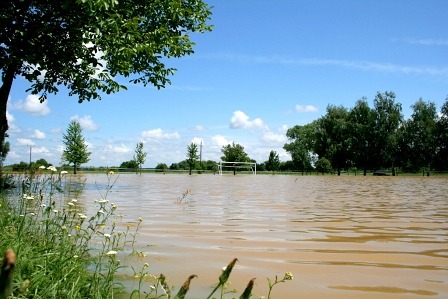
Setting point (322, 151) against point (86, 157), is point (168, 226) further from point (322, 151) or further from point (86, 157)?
point (322, 151)

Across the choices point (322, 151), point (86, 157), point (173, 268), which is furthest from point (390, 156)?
point (173, 268)

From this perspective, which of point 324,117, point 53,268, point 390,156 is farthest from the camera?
point 324,117

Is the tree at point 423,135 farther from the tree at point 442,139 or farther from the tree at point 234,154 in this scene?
the tree at point 234,154

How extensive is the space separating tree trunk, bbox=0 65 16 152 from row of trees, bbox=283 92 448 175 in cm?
6009

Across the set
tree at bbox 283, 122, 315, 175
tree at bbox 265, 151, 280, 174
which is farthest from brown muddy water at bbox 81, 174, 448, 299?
tree at bbox 283, 122, 315, 175

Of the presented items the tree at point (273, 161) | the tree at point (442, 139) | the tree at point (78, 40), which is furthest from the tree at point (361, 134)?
the tree at point (78, 40)

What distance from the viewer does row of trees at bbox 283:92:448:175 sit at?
63.1m

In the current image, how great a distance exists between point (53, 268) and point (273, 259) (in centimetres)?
220

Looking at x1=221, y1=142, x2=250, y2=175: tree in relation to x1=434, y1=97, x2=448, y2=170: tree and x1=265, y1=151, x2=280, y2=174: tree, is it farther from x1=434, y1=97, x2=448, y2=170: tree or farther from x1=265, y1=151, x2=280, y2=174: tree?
x1=434, y1=97, x2=448, y2=170: tree

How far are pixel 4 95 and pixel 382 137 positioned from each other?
2522 inches

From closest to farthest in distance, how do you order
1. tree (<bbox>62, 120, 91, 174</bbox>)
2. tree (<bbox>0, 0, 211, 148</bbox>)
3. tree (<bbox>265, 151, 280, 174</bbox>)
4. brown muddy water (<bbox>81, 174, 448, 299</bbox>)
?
brown muddy water (<bbox>81, 174, 448, 299</bbox>), tree (<bbox>0, 0, 211, 148</bbox>), tree (<bbox>62, 120, 91, 174</bbox>), tree (<bbox>265, 151, 280, 174</bbox>)

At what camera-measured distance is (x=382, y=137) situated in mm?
65625

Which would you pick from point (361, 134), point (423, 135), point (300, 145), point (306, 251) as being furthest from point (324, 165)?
point (306, 251)

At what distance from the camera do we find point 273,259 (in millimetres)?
4043
